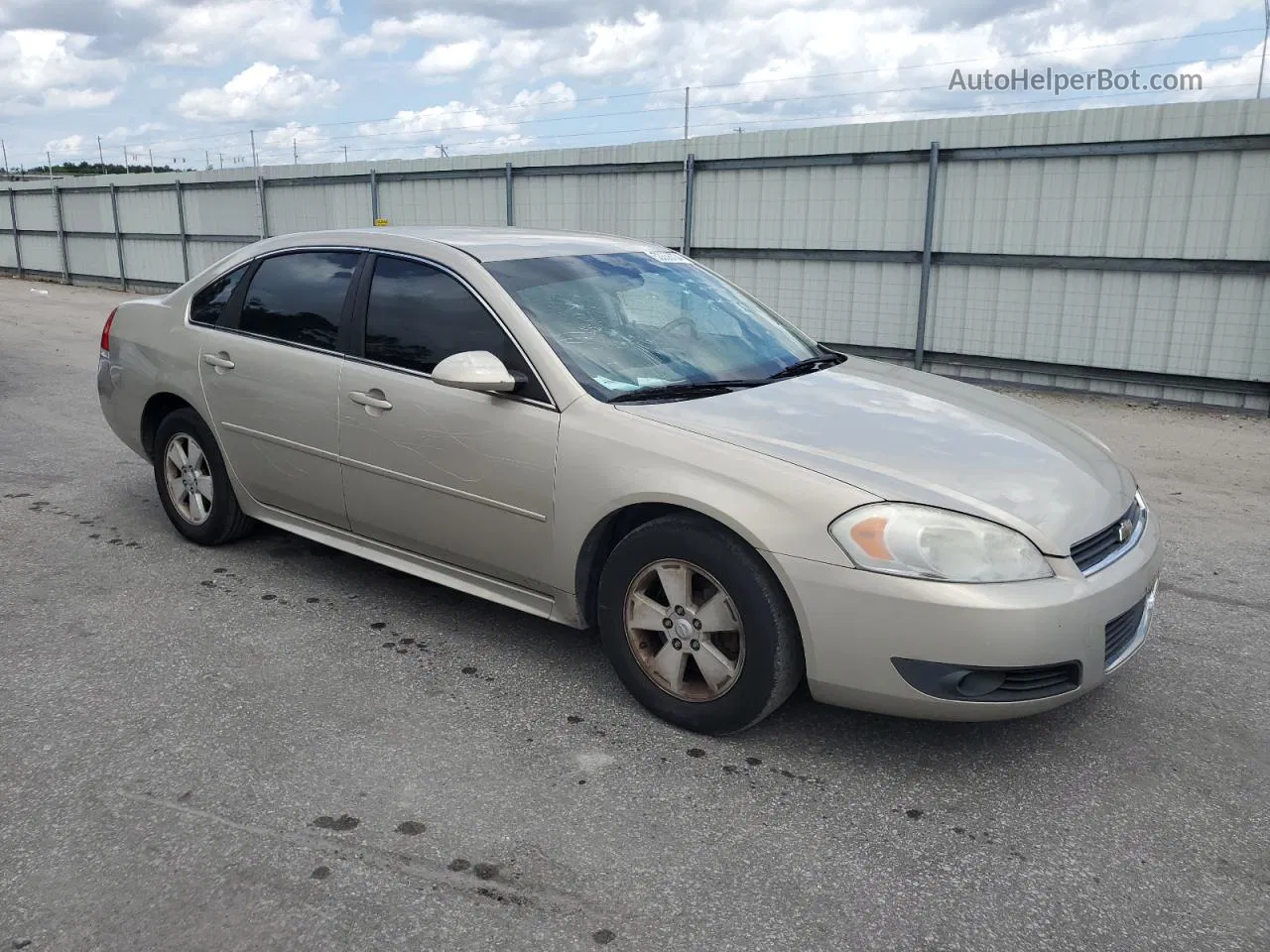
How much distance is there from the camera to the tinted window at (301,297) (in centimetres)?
Result: 420

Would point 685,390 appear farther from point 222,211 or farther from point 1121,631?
point 222,211

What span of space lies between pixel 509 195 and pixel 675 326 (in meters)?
11.3

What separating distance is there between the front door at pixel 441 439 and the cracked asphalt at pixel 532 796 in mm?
469

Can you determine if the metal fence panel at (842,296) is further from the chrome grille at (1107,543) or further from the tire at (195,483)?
the chrome grille at (1107,543)

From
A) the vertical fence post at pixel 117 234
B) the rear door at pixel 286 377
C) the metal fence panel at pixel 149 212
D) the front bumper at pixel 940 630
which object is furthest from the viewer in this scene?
the vertical fence post at pixel 117 234

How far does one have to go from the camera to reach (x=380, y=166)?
54.6 ft

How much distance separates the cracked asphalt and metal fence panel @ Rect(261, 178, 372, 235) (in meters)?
13.9

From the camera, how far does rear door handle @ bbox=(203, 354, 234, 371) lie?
4.52 meters

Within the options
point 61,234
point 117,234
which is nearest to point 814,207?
point 117,234

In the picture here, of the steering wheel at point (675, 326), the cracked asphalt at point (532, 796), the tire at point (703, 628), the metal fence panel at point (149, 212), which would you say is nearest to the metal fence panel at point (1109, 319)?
the cracked asphalt at point (532, 796)

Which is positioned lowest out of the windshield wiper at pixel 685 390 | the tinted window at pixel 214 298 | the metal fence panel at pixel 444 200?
the windshield wiper at pixel 685 390

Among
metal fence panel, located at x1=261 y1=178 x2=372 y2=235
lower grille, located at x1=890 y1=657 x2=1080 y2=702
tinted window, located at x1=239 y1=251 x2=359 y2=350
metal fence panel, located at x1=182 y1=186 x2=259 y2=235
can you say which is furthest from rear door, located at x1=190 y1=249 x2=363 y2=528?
metal fence panel, located at x1=182 y1=186 x2=259 y2=235

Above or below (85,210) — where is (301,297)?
below

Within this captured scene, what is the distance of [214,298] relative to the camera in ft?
15.7
